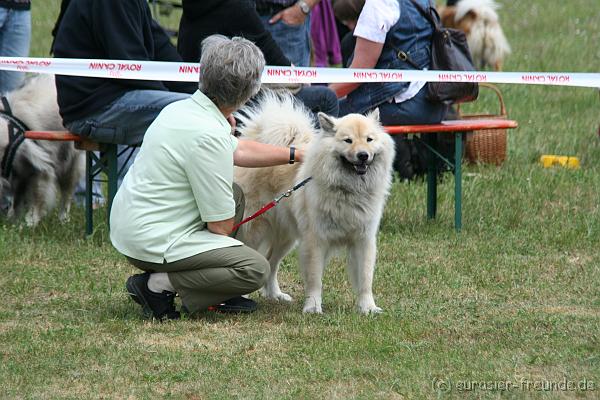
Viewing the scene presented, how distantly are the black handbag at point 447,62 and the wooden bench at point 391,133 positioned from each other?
0.20 metres

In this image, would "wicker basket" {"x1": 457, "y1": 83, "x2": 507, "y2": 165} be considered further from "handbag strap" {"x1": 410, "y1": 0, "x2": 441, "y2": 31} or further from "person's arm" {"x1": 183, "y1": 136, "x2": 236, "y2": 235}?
"person's arm" {"x1": 183, "y1": 136, "x2": 236, "y2": 235}

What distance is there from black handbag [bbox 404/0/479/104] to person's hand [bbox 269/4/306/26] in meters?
1.16

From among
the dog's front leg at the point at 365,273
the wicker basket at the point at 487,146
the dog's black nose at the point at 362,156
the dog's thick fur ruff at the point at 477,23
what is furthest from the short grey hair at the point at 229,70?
the dog's thick fur ruff at the point at 477,23

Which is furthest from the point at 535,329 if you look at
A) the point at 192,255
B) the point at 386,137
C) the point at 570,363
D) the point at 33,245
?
the point at 33,245

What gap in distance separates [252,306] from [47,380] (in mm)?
1405

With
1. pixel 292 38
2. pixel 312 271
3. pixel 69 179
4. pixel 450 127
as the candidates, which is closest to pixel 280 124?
pixel 312 271

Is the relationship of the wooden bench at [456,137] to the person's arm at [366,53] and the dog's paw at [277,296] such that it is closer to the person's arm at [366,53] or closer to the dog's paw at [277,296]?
the person's arm at [366,53]

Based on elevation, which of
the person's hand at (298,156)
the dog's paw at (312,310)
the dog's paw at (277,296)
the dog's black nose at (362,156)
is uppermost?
the dog's black nose at (362,156)

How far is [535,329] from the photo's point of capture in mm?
4465

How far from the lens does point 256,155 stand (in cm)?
468

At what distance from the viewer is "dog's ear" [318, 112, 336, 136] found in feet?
15.6

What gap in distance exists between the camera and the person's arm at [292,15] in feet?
24.3

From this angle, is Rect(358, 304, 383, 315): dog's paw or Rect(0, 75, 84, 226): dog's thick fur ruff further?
Rect(0, 75, 84, 226): dog's thick fur ruff

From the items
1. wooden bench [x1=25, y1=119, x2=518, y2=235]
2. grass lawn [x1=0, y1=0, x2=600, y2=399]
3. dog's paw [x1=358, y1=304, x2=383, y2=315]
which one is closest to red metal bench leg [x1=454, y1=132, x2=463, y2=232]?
wooden bench [x1=25, y1=119, x2=518, y2=235]
